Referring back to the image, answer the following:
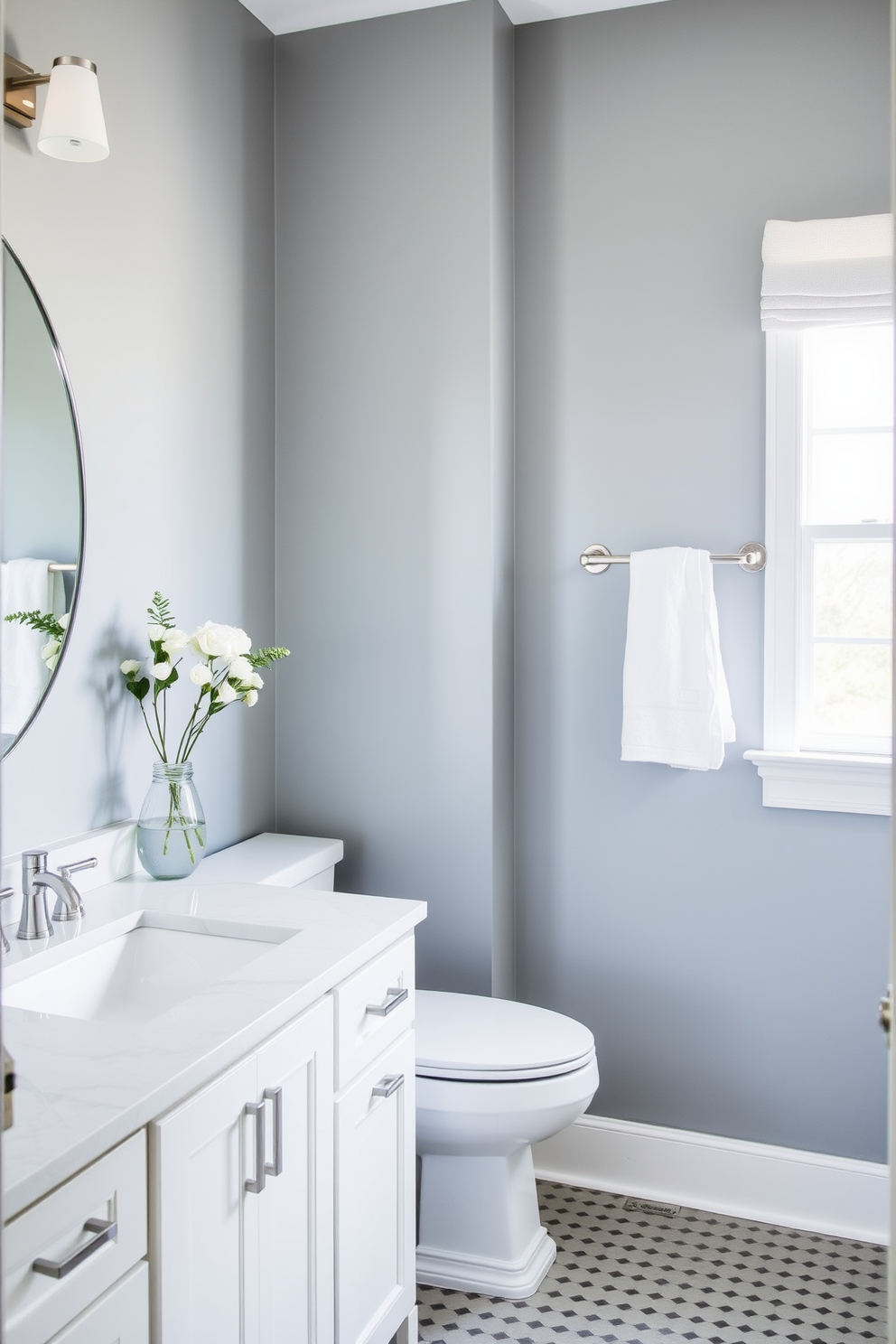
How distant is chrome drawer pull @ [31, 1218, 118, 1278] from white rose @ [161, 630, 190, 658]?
107cm

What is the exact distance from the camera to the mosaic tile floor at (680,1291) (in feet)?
6.53

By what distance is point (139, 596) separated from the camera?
2.06 meters

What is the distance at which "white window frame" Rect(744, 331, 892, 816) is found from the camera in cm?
233

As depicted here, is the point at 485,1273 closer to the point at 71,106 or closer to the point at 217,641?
the point at 217,641

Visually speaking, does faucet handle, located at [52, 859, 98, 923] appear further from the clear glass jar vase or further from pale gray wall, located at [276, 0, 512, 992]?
pale gray wall, located at [276, 0, 512, 992]

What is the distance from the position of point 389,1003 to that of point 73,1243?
0.76 metres

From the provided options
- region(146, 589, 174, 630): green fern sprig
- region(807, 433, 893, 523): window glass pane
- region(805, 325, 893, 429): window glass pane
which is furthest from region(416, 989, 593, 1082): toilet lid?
region(805, 325, 893, 429): window glass pane

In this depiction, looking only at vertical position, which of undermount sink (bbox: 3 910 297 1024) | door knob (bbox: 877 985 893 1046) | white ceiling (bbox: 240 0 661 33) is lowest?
undermount sink (bbox: 3 910 297 1024)

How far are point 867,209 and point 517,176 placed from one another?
0.77 m

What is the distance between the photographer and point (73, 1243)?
1.05m

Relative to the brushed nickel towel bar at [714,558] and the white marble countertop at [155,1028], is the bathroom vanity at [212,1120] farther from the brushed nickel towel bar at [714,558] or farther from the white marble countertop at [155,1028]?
the brushed nickel towel bar at [714,558]

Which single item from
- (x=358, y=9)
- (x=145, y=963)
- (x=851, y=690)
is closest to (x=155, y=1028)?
(x=145, y=963)

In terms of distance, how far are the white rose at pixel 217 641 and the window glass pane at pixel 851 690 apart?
4.02 ft

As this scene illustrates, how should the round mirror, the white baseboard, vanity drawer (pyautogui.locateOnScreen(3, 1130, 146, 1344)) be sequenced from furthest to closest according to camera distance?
1. the white baseboard
2. the round mirror
3. vanity drawer (pyautogui.locateOnScreen(3, 1130, 146, 1344))
